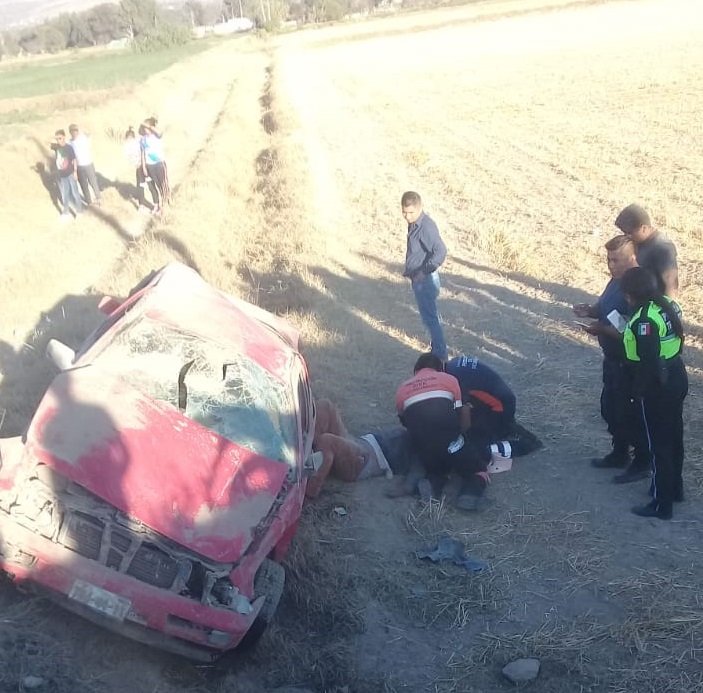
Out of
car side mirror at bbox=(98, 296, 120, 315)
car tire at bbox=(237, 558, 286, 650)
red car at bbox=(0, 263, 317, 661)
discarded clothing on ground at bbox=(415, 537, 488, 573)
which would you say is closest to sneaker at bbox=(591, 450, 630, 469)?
discarded clothing on ground at bbox=(415, 537, 488, 573)

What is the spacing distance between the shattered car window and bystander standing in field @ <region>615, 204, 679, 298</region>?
2.71 m

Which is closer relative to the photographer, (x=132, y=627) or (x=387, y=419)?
(x=132, y=627)

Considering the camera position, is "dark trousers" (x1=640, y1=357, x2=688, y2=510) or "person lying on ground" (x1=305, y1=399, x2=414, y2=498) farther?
"person lying on ground" (x1=305, y1=399, x2=414, y2=498)

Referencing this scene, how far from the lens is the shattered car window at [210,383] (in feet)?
14.4

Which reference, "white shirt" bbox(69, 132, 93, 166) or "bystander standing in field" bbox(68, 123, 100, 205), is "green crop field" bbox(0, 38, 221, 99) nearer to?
"bystander standing in field" bbox(68, 123, 100, 205)

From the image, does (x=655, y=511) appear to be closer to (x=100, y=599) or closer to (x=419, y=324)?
(x=100, y=599)

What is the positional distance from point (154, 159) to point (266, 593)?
12.4m

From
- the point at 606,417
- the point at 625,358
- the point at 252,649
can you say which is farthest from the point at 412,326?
the point at 252,649

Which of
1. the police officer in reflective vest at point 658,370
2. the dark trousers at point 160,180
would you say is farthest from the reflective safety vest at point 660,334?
the dark trousers at point 160,180

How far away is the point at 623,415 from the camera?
18.9 ft

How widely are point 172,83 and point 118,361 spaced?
38.9 metres

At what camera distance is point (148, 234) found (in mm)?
13234

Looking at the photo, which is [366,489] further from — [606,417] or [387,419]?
[606,417]

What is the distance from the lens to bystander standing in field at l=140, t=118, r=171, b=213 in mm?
15000
